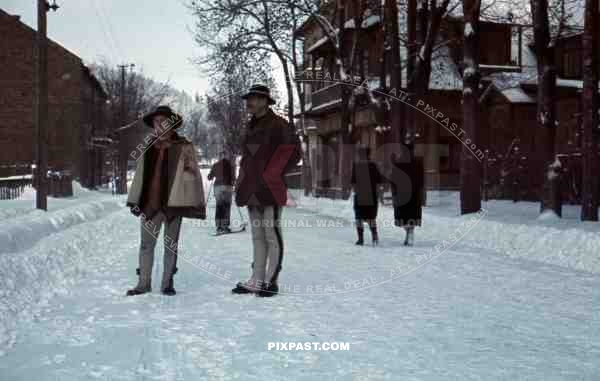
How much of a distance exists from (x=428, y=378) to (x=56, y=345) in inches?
108

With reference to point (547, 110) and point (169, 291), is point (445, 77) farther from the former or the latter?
point (169, 291)

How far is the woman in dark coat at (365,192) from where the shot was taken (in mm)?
11906

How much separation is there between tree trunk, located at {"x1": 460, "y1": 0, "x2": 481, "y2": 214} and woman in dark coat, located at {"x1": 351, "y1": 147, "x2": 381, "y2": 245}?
4.54 metres

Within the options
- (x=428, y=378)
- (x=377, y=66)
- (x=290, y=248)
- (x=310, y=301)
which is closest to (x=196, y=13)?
(x=377, y=66)

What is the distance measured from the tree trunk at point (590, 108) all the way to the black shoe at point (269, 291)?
9429mm

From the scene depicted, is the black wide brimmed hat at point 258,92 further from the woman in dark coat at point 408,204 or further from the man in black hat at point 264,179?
the woman in dark coat at point 408,204

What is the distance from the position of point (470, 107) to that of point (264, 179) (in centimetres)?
1056

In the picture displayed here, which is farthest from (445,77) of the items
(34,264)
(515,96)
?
(34,264)

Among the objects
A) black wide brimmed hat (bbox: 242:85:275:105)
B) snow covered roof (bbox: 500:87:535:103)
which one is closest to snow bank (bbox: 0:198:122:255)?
black wide brimmed hat (bbox: 242:85:275:105)

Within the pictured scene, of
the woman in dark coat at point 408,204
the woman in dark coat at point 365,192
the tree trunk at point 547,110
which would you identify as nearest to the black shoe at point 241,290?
the woman in dark coat at point 365,192

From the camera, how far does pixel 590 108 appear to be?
43.9 feet

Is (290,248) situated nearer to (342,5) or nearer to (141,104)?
(342,5)

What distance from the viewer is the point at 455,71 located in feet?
96.0

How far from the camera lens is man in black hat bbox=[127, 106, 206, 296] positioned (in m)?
6.79
